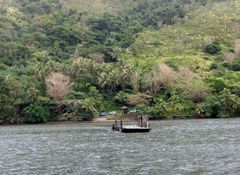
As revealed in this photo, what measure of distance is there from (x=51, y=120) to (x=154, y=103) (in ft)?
76.9

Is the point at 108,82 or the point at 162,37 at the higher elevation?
the point at 162,37

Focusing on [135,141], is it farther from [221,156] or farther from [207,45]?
[207,45]

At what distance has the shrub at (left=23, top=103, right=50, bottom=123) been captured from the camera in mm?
104875

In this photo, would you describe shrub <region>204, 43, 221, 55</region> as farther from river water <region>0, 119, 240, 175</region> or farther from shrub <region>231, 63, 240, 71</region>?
river water <region>0, 119, 240, 175</region>

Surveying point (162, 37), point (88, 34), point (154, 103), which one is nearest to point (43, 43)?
point (88, 34)

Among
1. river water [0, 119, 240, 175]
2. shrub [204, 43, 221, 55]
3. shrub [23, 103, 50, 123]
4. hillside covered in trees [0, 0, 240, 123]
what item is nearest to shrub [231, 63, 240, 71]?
hillside covered in trees [0, 0, 240, 123]

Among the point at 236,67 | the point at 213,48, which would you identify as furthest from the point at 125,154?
the point at 213,48

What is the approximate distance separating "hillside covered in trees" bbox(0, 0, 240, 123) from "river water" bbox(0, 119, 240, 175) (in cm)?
3900

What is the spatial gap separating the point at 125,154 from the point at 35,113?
2355 inches

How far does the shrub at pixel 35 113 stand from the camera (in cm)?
10488

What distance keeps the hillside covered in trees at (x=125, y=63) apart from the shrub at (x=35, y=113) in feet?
0.70

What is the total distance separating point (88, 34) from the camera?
172 m

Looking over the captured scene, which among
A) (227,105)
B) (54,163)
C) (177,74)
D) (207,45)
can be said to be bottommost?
(54,163)

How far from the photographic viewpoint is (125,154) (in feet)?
157
